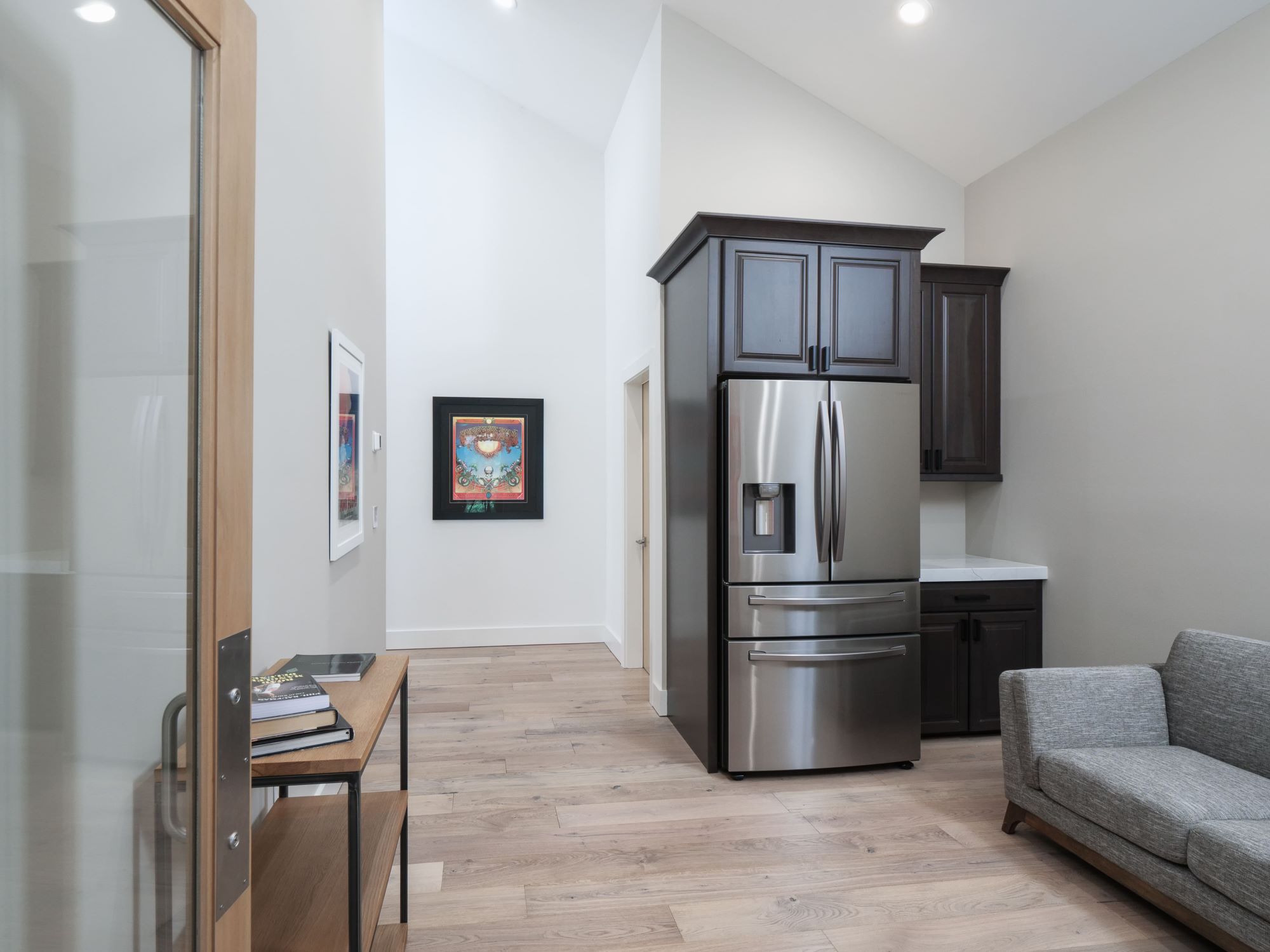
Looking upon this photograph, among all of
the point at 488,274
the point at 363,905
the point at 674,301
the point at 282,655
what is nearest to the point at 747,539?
the point at 674,301

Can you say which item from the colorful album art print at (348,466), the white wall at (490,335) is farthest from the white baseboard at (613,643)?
the colorful album art print at (348,466)

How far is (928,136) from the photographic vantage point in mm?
4266

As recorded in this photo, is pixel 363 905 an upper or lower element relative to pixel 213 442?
lower

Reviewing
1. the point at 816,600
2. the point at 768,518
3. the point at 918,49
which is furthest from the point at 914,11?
the point at 816,600

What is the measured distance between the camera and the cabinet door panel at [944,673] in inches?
148

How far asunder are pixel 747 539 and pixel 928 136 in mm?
2641

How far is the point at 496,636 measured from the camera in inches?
228

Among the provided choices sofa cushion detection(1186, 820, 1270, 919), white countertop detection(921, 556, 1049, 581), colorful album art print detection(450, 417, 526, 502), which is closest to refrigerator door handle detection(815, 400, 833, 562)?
white countertop detection(921, 556, 1049, 581)

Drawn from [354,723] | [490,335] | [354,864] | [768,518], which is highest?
[490,335]

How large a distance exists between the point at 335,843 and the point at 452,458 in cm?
418

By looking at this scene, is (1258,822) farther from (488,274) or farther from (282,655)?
(488,274)

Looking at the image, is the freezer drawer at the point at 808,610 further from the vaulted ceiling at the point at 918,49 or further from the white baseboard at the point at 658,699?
the vaulted ceiling at the point at 918,49

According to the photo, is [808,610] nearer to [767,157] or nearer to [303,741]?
[303,741]

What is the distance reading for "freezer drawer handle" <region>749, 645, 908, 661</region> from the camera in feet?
10.9
